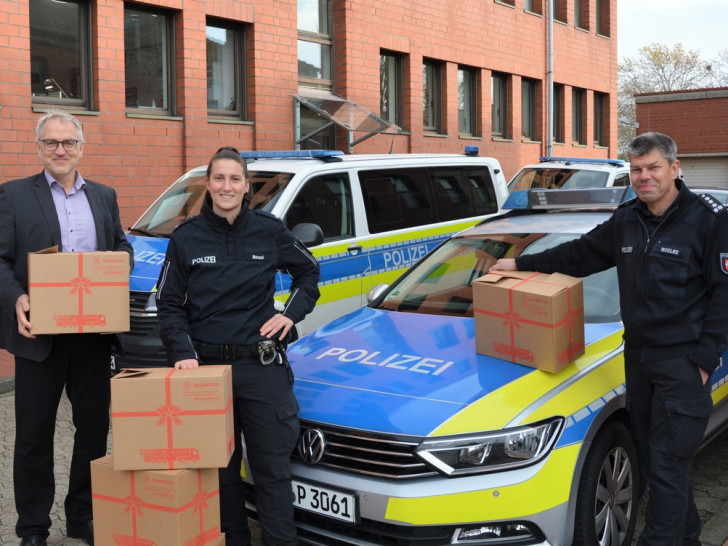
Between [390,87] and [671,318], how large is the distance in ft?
43.1

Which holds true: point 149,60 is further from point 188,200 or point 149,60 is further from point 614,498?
point 614,498

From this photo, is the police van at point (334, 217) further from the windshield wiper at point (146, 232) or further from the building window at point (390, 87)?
the building window at point (390, 87)

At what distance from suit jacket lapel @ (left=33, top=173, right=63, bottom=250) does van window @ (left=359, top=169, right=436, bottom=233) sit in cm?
383

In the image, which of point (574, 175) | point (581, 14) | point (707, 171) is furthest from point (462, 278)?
point (707, 171)

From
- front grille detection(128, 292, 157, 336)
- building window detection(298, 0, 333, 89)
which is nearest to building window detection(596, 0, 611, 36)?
building window detection(298, 0, 333, 89)

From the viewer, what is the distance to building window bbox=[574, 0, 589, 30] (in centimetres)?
2300

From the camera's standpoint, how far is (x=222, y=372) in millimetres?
3154

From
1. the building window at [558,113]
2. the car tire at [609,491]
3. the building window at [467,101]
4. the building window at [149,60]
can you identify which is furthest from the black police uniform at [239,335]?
Result: the building window at [558,113]

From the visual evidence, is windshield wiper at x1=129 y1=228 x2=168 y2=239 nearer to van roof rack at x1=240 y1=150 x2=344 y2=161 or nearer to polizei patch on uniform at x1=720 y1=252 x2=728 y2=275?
van roof rack at x1=240 y1=150 x2=344 y2=161

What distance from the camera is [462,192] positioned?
8.61m

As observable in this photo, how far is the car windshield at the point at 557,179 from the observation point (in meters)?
11.4

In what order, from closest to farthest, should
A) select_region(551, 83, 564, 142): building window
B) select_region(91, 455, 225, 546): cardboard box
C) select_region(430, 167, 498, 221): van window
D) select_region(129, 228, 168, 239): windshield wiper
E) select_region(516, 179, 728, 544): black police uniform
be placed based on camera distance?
select_region(91, 455, 225, 546): cardboard box < select_region(516, 179, 728, 544): black police uniform < select_region(129, 228, 168, 239): windshield wiper < select_region(430, 167, 498, 221): van window < select_region(551, 83, 564, 142): building window

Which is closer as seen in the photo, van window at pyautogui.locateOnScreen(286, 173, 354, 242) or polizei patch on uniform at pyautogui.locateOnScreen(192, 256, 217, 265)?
polizei patch on uniform at pyautogui.locateOnScreen(192, 256, 217, 265)

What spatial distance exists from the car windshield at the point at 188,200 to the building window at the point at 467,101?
11488mm
